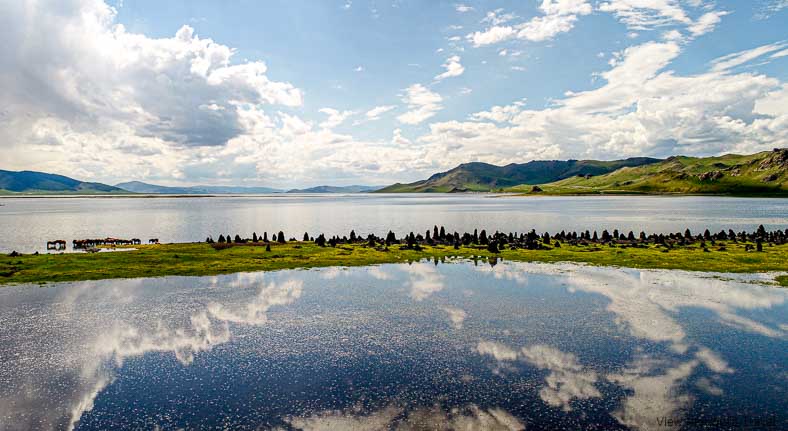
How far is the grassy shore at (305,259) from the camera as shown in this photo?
4844 cm

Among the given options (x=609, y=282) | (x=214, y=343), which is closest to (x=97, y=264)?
(x=214, y=343)

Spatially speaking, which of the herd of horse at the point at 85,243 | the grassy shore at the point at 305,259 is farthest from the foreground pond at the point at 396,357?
the herd of horse at the point at 85,243

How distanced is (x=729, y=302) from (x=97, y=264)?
66.3 meters

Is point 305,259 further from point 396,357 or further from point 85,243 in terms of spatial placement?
point 85,243

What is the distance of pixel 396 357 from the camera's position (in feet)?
76.5

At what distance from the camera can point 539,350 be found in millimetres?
24250

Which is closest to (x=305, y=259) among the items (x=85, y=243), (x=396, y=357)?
(x=396, y=357)

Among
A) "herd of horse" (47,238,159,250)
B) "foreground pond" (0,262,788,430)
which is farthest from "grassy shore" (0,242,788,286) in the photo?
"herd of horse" (47,238,159,250)

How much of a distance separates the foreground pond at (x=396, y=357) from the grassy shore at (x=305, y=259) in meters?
9.55

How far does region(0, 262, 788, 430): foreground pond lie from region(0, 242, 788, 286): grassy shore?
955 centimetres

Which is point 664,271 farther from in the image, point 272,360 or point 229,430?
point 229,430

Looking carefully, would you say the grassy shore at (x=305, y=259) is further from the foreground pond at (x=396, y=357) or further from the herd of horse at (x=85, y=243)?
the herd of horse at (x=85, y=243)

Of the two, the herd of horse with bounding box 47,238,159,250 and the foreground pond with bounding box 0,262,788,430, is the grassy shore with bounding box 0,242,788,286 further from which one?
the herd of horse with bounding box 47,238,159,250

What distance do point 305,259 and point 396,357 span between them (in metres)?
37.7
